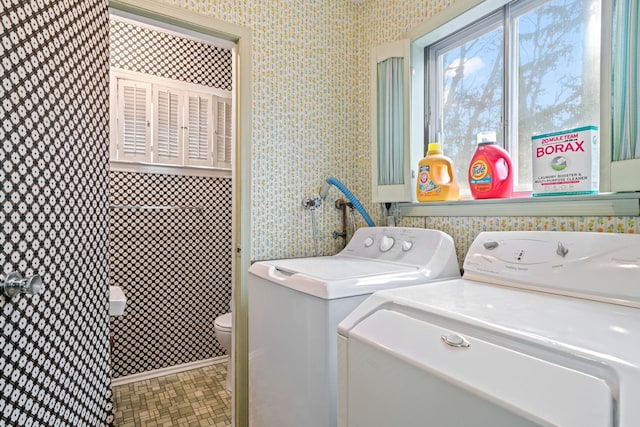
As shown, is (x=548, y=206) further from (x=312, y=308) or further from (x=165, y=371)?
(x=165, y=371)

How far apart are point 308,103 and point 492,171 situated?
107 centimetres

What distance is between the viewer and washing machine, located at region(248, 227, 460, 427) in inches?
44.1

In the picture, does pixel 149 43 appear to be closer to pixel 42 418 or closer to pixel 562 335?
pixel 42 418

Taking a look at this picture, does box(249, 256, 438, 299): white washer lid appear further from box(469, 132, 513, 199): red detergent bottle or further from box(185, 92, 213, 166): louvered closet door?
box(185, 92, 213, 166): louvered closet door

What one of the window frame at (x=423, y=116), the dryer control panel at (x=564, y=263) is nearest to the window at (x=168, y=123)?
the window frame at (x=423, y=116)

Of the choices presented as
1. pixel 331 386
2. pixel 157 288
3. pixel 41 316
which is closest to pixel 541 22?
pixel 331 386

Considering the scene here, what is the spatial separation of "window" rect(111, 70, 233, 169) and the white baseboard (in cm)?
157

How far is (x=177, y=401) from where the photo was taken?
2.29 m

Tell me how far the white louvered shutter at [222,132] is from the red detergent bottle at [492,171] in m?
2.09

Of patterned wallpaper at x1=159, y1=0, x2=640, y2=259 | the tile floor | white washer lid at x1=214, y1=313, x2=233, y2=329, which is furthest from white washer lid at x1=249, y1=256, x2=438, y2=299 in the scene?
the tile floor

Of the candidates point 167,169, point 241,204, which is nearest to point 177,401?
point 241,204

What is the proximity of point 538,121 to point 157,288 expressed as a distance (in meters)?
2.66

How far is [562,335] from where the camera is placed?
642 mm

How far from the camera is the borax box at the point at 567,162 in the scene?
1.15 m
